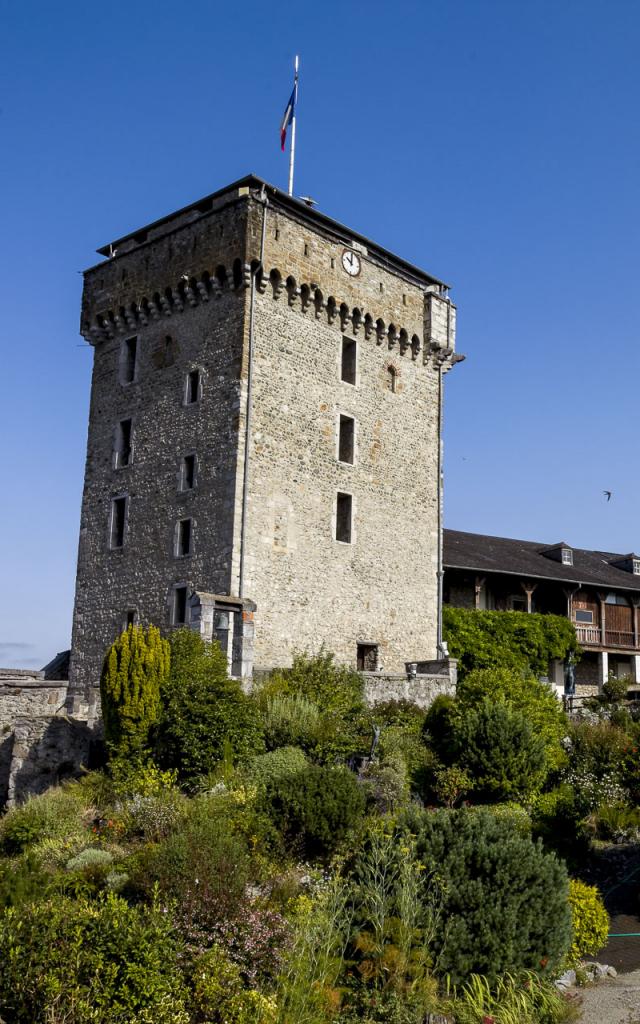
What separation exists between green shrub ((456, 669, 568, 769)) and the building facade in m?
10.7

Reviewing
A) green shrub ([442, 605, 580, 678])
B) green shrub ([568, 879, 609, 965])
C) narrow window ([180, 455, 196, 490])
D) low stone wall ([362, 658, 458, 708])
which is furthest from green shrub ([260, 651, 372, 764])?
green shrub ([442, 605, 580, 678])

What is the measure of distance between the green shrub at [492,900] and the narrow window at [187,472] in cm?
1444

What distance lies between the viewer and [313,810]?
1500cm

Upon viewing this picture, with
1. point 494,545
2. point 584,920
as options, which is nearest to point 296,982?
point 584,920

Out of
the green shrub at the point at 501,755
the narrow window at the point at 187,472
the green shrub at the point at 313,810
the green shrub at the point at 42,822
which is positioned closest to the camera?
the green shrub at the point at 313,810

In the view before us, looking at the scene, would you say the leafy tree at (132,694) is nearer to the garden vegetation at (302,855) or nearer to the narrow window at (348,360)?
the garden vegetation at (302,855)

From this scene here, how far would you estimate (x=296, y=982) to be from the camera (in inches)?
411

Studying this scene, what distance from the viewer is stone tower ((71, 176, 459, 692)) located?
25.0 meters

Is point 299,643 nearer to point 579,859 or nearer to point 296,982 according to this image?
point 579,859

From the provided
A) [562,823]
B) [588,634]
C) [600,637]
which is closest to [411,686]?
[562,823]

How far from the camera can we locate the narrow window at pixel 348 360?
92.4 feet

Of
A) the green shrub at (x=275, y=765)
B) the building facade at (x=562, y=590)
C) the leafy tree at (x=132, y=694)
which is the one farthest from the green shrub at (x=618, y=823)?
the building facade at (x=562, y=590)

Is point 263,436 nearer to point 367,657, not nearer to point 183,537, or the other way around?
point 183,537

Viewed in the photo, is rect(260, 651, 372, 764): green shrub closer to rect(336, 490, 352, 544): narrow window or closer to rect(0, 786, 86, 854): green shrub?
rect(0, 786, 86, 854): green shrub
